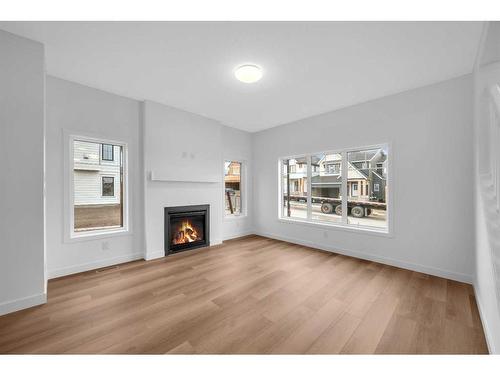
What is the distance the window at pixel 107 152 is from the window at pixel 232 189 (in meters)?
2.41

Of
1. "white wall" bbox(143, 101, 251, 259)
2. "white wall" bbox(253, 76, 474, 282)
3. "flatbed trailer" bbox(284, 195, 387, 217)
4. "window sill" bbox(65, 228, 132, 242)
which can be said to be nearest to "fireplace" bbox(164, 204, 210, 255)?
"white wall" bbox(143, 101, 251, 259)

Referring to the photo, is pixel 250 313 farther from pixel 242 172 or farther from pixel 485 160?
pixel 242 172

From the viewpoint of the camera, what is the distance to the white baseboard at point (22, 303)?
6.66 feet

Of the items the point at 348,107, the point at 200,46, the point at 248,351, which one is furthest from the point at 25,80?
the point at 348,107

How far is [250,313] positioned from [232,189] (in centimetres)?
354

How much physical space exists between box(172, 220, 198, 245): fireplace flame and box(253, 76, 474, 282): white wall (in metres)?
2.70

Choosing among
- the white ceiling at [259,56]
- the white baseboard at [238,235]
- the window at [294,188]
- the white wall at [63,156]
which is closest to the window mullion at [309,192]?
the window at [294,188]

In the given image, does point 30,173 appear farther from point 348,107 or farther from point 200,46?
point 348,107

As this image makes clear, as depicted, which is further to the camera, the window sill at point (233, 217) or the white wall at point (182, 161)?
the window sill at point (233, 217)

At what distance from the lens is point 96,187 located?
3.34 meters

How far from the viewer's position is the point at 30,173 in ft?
7.14

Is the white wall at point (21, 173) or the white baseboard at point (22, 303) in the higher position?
the white wall at point (21, 173)

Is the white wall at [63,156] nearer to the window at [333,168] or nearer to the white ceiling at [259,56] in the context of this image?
the white ceiling at [259,56]

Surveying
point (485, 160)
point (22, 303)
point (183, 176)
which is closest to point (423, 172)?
point (485, 160)
